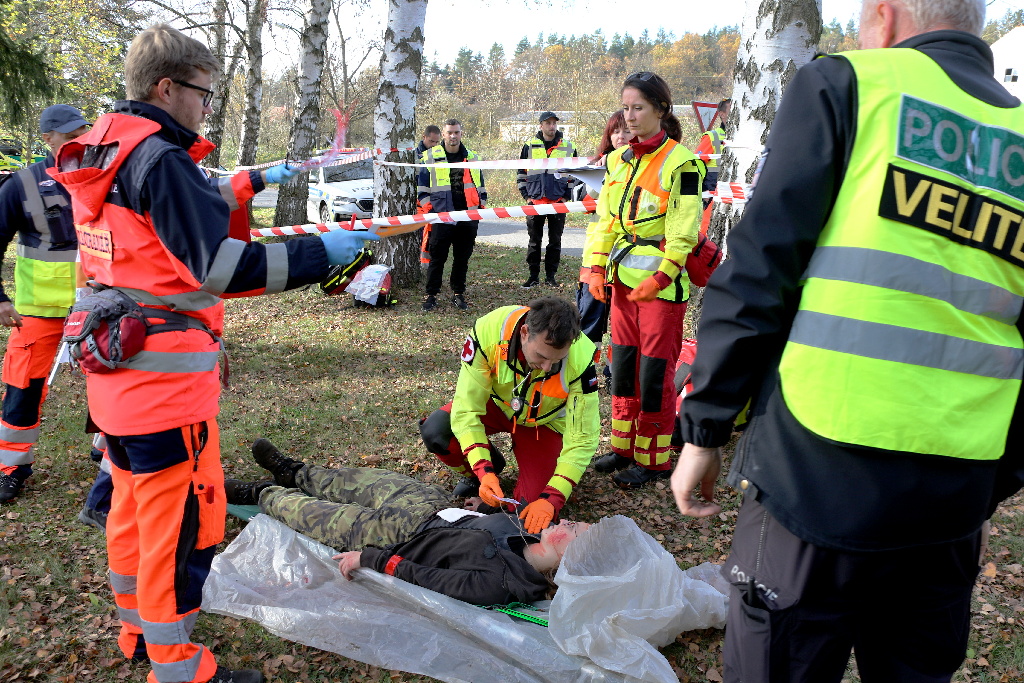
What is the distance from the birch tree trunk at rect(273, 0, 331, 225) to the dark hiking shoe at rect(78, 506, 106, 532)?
8.41 meters

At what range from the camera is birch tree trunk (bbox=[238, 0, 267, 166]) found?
45.3 feet

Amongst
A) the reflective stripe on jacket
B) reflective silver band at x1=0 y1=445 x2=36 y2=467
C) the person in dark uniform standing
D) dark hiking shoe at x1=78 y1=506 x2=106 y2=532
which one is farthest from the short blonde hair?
reflective silver band at x1=0 y1=445 x2=36 y2=467

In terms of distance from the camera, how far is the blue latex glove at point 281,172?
260 centimetres

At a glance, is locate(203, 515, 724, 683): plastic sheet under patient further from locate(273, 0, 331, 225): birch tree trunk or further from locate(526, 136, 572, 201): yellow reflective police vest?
locate(273, 0, 331, 225): birch tree trunk

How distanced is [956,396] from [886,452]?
16 cm

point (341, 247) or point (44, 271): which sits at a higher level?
point (341, 247)

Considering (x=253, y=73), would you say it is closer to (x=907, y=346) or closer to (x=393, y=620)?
(x=393, y=620)

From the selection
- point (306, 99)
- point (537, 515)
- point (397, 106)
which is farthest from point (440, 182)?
point (537, 515)

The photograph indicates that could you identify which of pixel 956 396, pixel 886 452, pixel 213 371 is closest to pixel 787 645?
pixel 886 452

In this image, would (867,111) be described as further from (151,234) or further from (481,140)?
(481,140)

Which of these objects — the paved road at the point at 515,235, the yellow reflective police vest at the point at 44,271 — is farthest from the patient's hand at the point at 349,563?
the paved road at the point at 515,235

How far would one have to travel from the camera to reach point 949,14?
1.36m

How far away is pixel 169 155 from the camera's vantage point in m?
2.12

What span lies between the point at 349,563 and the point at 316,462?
5.10 ft
